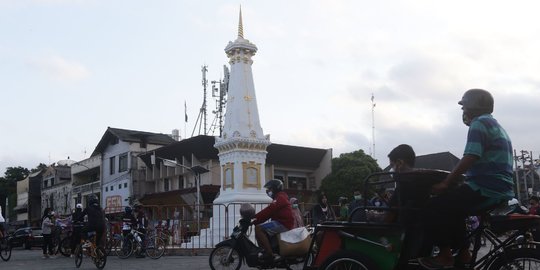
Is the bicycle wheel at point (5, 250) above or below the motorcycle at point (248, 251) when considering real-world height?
below

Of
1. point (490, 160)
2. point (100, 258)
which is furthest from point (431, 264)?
point (100, 258)

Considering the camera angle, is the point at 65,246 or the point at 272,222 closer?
the point at 272,222

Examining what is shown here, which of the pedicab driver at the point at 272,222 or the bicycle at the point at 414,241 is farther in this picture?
the pedicab driver at the point at 272,222

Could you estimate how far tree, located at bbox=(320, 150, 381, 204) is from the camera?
43.8m

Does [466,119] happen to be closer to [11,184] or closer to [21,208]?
[21,208]

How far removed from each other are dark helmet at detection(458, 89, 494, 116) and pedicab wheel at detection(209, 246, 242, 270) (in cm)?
497

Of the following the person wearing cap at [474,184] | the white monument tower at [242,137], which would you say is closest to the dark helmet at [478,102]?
the person wearing cap at [474,184]

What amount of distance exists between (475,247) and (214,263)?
5.05 meters

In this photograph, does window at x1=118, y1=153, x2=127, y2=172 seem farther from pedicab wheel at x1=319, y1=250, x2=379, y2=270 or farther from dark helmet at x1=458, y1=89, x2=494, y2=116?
dark helmet at x1=458, y1=89, x2=494, y2=116

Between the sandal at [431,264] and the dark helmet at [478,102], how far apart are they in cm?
131

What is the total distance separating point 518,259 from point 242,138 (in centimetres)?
1611

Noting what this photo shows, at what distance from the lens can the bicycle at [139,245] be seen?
15859 millimetres

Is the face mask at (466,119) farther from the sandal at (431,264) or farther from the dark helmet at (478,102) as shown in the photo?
the sandal at (431,264)

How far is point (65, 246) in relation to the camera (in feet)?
59.1
